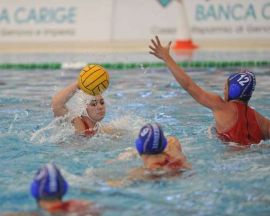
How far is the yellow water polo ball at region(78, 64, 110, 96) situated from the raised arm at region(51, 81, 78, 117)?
7 centimetres

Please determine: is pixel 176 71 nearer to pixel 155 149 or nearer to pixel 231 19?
pixel 155 149

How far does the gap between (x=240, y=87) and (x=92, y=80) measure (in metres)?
1.14

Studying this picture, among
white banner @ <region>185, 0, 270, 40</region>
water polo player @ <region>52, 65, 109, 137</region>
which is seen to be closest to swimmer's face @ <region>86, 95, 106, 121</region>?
water polo player @ <region>52, 65, 109, 137</region>

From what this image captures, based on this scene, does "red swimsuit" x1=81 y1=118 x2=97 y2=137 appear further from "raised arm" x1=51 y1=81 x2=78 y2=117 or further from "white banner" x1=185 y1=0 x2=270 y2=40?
"white banner" x1=185 y1=0 x2=270 y2=40

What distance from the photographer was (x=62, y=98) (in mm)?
4809

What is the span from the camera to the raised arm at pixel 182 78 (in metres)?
4.33

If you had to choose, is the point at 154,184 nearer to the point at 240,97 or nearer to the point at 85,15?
the point at 240,97

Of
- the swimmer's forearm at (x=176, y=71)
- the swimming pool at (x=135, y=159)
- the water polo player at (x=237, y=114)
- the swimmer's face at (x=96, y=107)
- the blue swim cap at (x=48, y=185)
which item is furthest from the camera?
the swimmer's face at (x=96, y=107)

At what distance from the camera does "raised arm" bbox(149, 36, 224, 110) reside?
4.33 m

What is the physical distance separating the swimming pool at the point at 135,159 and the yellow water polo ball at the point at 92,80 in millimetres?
412

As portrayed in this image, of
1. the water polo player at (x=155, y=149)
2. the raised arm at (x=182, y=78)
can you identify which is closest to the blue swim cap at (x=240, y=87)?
the raised arm at (x=182, y=78)

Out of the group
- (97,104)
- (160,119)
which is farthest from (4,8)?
(97,104)

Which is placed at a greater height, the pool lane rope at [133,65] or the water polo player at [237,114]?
the pool lane rope at [133,65]

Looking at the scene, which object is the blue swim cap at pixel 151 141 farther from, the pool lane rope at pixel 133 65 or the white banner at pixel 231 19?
the white banner at pixel 231 19
